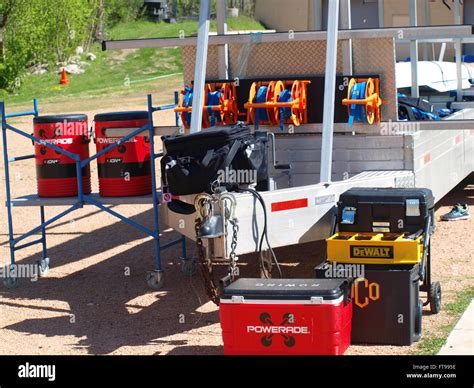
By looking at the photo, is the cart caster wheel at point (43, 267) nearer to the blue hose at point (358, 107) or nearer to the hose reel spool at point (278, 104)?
the hose reel spool at point (278, 104)

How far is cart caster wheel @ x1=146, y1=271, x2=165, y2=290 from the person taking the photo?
359 inches

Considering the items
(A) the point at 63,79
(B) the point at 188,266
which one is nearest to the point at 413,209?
(B) the point at 188,266

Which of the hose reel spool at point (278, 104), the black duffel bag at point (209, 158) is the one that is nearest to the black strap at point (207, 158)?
the black duffel bag at point (209, 158)

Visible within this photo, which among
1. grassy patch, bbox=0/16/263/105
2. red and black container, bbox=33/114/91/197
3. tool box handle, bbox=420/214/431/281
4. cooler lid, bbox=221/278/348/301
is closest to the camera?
cooler lid, bbox=221/278/348/301

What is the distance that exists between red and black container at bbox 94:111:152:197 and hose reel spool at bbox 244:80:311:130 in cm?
98

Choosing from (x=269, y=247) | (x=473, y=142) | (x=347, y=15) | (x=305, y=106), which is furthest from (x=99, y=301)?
(x=473, y=142)

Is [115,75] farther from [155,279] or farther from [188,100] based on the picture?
[155,279]

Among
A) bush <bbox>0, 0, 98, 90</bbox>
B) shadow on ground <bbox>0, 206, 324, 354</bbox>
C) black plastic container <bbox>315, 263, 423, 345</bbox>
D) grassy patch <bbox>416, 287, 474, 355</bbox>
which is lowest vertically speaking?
shadow on ground <bbox>0, 206, 324, 354</bbox>

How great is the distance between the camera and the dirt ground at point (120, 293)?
25.0 feet

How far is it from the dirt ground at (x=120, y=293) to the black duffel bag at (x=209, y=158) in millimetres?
1037

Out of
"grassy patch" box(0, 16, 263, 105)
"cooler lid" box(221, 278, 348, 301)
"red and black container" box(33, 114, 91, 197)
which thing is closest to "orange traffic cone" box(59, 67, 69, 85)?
"grassy patch" box(0, 16, 263, 105)

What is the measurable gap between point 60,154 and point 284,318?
3.69 metres

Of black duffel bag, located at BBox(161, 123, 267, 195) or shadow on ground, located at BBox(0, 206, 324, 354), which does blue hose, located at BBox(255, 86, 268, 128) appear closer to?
black duffel bag, located at BBox(161, 123, 267, 195)
